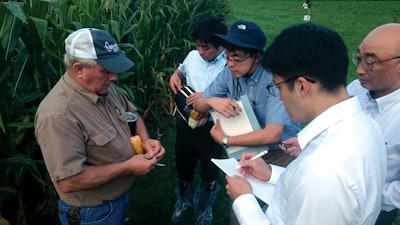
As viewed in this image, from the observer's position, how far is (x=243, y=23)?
221cm

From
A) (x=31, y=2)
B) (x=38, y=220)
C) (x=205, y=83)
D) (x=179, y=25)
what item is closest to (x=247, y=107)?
(x=205, y=83)

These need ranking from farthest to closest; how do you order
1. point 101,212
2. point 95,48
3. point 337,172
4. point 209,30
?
point 209,30, point 101,212, point 95,48, point 337,172

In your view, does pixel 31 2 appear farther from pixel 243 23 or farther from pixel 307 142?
pixel 307 142

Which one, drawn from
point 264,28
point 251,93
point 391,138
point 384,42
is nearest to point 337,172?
point 391,138

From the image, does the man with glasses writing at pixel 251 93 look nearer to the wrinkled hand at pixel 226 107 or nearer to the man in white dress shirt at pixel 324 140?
the wrinkled hand at pixel 226 107

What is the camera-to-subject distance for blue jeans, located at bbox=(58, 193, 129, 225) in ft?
6.33

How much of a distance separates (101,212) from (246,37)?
1310mm

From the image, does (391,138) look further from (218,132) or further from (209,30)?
(209,30)

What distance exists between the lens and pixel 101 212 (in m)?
1.97

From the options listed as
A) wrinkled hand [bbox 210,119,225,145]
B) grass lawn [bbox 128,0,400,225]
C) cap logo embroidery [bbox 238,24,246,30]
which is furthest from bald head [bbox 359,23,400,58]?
wrinkled hand [bbox 210,119,225,145]

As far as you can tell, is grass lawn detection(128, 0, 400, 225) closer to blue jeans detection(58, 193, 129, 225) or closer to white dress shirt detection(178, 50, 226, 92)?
white dress shirt detection(178, 50, 226, 92)

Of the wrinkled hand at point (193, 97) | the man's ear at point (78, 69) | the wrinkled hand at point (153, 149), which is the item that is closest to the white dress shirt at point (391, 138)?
the wrinkled hand at point (193, 97)

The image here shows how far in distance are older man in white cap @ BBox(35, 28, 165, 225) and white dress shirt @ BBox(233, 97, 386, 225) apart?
3.14ft

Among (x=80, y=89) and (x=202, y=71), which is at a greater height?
(x=80, y=89)
